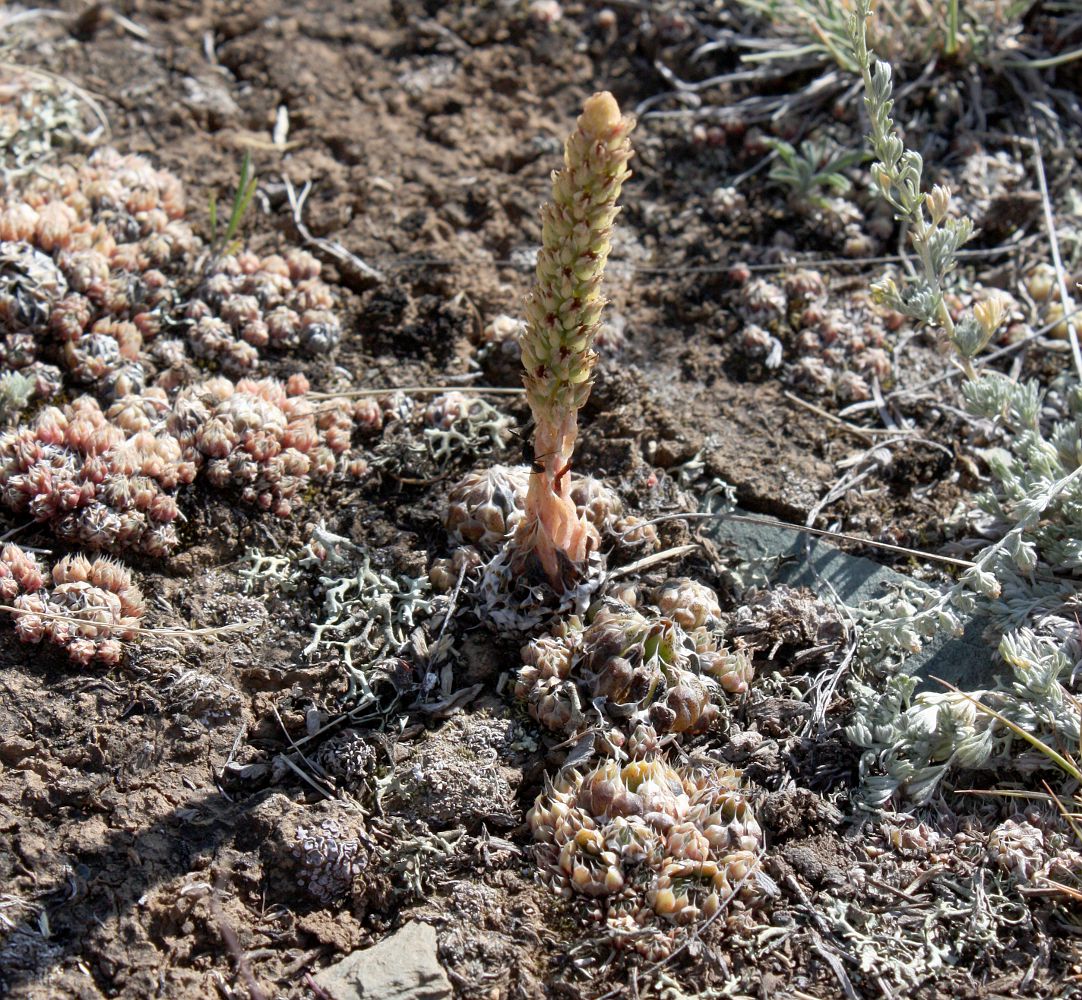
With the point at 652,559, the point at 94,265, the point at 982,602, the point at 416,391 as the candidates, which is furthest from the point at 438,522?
the point at 982,602

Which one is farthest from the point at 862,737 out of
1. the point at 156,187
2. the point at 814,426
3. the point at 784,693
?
the point at 156,187

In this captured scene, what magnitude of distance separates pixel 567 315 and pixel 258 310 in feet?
6.43

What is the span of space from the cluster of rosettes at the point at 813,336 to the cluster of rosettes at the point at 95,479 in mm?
2420

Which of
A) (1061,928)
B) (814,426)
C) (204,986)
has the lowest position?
(204,986)

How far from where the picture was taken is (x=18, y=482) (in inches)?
145

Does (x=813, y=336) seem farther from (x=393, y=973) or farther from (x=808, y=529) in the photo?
(x=393, y=973)

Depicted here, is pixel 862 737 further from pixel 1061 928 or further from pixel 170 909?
pixel 170 909

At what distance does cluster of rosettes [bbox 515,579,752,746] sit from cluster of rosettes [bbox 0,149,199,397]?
2.05 m

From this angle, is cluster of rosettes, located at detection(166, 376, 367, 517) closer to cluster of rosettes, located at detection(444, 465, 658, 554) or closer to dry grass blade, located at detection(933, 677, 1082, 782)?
cluster of rosettes, located at detection(444, 465, 658, 554)

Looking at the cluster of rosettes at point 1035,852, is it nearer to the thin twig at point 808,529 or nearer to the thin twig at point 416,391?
the thin twig at point 808,529

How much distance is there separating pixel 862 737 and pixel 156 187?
375 centimetres

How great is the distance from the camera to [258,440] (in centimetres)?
393

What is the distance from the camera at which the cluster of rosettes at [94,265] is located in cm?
414

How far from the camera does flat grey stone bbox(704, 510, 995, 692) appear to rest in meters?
3.60
